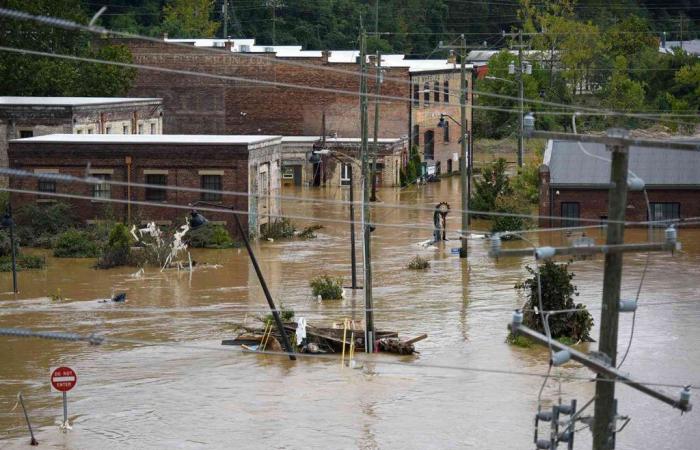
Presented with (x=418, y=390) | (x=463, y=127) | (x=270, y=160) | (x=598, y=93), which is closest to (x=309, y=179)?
(x=270, y=160)

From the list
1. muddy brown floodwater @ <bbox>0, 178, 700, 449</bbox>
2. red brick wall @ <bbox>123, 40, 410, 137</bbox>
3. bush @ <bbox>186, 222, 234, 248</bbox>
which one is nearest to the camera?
muddy brown floodwater @ <bbox>0, 178, 700, 449</bbox>

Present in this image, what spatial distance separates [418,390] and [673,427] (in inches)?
199

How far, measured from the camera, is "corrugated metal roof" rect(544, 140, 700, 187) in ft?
164

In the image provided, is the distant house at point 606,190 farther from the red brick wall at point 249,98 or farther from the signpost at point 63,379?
the signpost at point 63,379

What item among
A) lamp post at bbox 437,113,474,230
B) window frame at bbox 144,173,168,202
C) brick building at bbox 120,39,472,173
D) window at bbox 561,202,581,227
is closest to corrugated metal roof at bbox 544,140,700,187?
window at bbox 561,202,581,227

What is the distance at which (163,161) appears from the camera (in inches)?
1959

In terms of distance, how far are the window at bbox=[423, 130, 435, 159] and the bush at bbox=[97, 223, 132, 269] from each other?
3186cm

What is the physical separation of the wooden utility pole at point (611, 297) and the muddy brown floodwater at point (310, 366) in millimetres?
7560

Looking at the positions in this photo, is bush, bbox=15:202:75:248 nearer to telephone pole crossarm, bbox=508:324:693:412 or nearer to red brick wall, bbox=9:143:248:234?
red brick wall, bbox=9:143:248:234

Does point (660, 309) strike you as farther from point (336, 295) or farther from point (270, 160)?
point (270, 160)

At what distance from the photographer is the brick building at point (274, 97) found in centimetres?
7000

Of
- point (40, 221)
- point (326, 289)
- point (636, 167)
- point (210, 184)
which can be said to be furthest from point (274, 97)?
point (326, 289)

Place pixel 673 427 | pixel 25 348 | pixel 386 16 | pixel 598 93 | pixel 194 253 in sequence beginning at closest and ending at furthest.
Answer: pixel 673 427 < pixel 25 348 < pixel 194 253 < pixel 598 93 < pixel 386 16

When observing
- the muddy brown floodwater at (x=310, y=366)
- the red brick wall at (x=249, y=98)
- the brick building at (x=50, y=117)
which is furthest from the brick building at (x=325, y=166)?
the muddy brown floodwater at (x=310, y=366)
